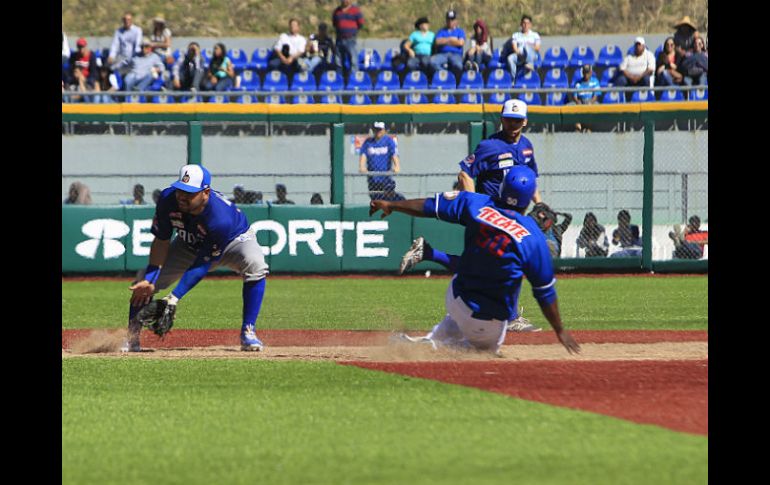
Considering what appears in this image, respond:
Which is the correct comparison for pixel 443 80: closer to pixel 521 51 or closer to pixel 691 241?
pixel 521 51

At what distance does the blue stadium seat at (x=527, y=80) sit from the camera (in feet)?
79.3

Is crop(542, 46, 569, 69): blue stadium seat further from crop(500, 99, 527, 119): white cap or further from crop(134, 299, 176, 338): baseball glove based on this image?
crop(134, 299, 176, 338): baseball glove

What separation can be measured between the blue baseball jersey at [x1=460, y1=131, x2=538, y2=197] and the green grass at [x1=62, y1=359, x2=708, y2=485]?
3.75 m

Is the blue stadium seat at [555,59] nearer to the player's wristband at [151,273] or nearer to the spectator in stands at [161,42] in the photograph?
the spectator in stands at [161,42]

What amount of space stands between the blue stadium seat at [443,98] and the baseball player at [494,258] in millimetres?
11900

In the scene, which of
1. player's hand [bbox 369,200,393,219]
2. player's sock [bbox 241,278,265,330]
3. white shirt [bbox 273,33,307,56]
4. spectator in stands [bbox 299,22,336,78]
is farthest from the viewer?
white shirt [bbox 273,33,307,56]

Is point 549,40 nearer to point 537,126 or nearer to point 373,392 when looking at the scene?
point 537,126

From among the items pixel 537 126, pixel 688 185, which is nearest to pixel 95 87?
pixel 537 126

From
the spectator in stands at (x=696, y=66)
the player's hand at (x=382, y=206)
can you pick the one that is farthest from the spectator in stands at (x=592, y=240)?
the player's hand at (x=382, y=206)

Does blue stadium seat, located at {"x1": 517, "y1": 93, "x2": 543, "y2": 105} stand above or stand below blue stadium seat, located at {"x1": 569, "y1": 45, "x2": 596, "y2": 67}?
below

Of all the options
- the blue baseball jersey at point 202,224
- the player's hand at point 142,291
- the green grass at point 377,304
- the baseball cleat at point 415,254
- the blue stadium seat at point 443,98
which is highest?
the blue stadium seat at point 443,98

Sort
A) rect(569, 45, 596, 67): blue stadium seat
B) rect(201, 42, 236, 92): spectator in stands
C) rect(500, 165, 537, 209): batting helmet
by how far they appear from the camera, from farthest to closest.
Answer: rect(569, 45, 596, 67): blue stadium seat, rect(201, 42, 236, 92): spectator in stands, rect(500, 165, 537, 209): batting helmet

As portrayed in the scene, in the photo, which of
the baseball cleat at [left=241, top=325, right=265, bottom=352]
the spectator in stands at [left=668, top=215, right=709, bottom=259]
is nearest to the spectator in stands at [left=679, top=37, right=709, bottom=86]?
the spectator in stands at [left=668, top=215, right=709, bottom=259]

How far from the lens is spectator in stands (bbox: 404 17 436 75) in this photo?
985 inches
